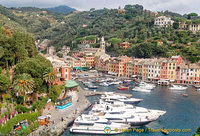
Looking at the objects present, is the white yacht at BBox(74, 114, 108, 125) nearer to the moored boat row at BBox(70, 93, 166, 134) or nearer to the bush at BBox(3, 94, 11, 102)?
the moored boat row at BBox(70, 93, 166, 134)

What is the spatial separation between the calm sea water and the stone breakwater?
1661 mm

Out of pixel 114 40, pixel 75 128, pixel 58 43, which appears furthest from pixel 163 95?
pixel 58 43

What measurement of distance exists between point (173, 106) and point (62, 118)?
27.3 meters

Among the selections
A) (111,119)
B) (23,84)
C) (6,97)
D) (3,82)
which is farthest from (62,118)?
(3,82)

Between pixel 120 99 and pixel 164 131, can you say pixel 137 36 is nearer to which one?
pixel 120 99

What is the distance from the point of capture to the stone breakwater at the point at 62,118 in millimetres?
31369

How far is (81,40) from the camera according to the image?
149375 mm

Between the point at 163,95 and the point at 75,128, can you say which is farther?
the point at 163,95

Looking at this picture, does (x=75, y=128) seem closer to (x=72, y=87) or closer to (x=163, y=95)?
(x=72, y=87)

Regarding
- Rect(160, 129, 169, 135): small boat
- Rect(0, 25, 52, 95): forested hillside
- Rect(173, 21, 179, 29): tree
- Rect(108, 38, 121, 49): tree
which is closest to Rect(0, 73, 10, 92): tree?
Rect(0, 25, 52, 95): forested hillside

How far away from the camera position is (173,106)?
4925cm

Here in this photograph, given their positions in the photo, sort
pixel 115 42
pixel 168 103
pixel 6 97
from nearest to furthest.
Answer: pixel 6 97
pixel 168 103
pixel 115 42

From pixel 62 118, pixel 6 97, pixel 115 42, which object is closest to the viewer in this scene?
pixel 6 97

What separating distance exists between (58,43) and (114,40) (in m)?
50.6
